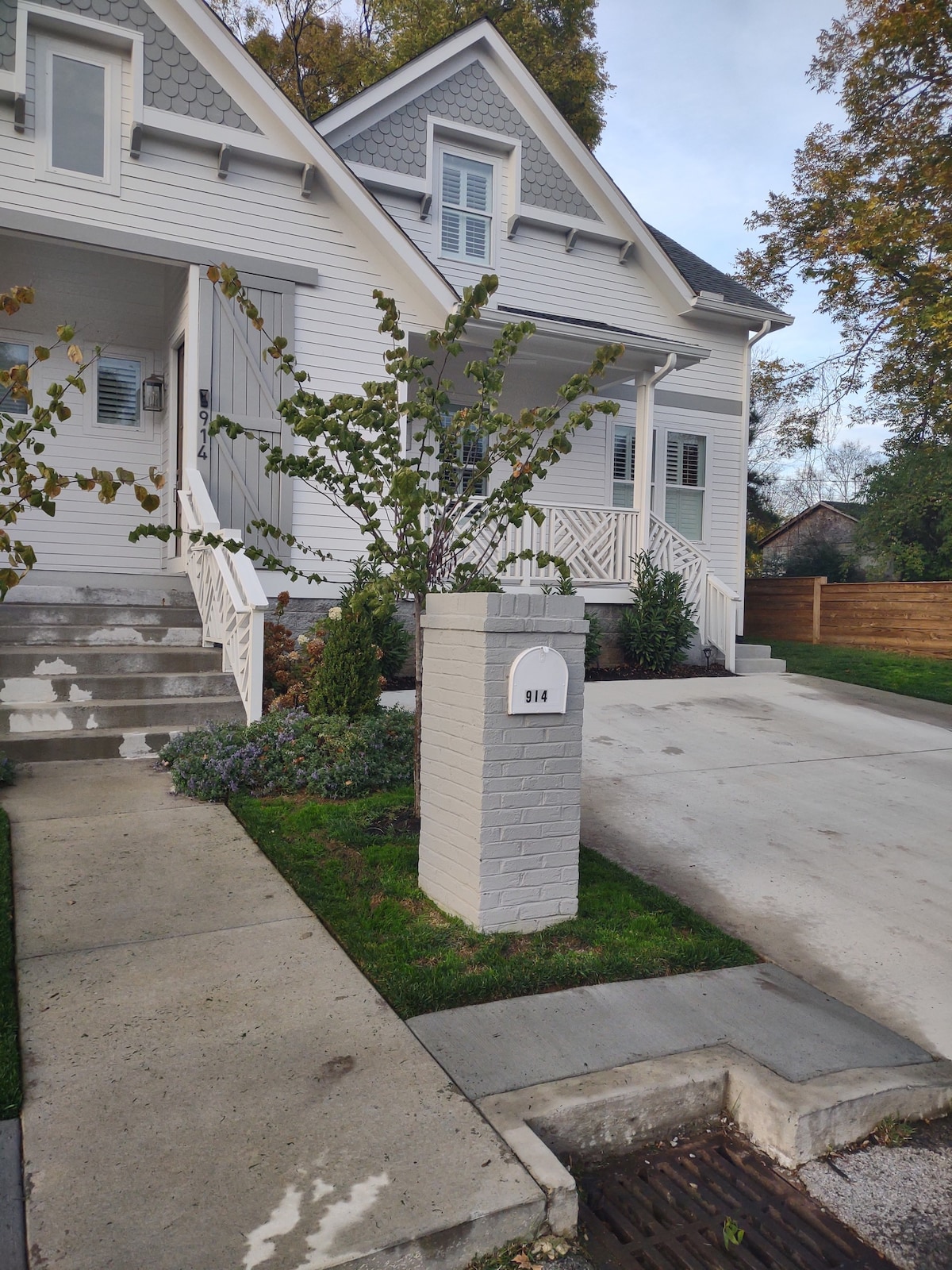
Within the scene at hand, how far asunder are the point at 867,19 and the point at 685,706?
603 inches

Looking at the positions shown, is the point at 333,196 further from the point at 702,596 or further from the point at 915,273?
the point at 915,273

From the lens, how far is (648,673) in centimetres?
1077

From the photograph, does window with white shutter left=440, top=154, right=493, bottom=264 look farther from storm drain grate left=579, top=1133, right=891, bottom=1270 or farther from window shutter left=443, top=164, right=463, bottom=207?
storm drain grate left=579, top=1133, right=891, bottom=1270

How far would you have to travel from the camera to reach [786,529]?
32.9m

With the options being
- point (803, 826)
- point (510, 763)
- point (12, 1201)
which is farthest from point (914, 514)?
point (12, 1201)

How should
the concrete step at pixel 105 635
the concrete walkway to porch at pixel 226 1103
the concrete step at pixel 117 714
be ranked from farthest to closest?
the concrete step at pixel 105 635 < the concrete step at pixel 117 714 < the concrete walkway to porch at pixel 226 1103

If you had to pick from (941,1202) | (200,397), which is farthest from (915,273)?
(941,1202)

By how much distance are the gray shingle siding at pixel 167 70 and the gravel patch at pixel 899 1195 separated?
32.3ft

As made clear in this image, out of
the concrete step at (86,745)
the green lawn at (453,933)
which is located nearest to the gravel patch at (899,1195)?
the green lawn at (453,933)

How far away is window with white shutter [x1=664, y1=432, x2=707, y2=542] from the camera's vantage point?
43.5ft

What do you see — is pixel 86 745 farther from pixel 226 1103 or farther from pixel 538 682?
pixel 226 1103

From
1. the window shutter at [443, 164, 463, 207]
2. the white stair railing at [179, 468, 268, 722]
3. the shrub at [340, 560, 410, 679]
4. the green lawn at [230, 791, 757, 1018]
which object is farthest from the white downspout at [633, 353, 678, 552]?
the green lawn at [230, 791, 757, 1018]

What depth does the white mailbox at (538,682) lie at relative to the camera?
3.82m

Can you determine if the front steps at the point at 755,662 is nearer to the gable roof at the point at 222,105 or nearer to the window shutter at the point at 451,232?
the gable roof at the point at 222,105
